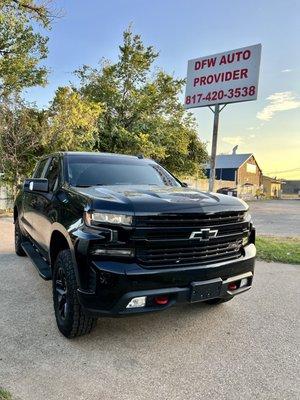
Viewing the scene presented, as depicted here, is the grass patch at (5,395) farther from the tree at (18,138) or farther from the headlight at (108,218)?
the tree at (18,138)

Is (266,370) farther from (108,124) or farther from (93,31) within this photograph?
(108,124)

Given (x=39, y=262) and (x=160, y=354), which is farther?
(x=39, y=262)

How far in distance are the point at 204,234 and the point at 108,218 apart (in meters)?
0.89

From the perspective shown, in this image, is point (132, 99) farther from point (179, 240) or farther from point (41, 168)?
point (179, 240)

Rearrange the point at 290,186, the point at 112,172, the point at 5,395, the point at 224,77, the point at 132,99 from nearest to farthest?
the point at 5,395, the point at 112,172, the point at 224,77, the point at 132,99, the point at 290,186

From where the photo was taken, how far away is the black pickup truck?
3.11 meters

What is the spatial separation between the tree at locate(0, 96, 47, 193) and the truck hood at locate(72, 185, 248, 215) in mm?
11676

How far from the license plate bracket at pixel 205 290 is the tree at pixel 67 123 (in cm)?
1264

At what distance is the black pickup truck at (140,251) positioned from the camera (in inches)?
122

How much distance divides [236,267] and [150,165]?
2145 mm

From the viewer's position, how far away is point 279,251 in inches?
310

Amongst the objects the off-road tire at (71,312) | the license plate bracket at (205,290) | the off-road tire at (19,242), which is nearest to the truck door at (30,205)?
the off-road tire at (19,242)

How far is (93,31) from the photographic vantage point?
14.0m

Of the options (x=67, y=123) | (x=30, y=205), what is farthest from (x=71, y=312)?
(x=67, y=123)
